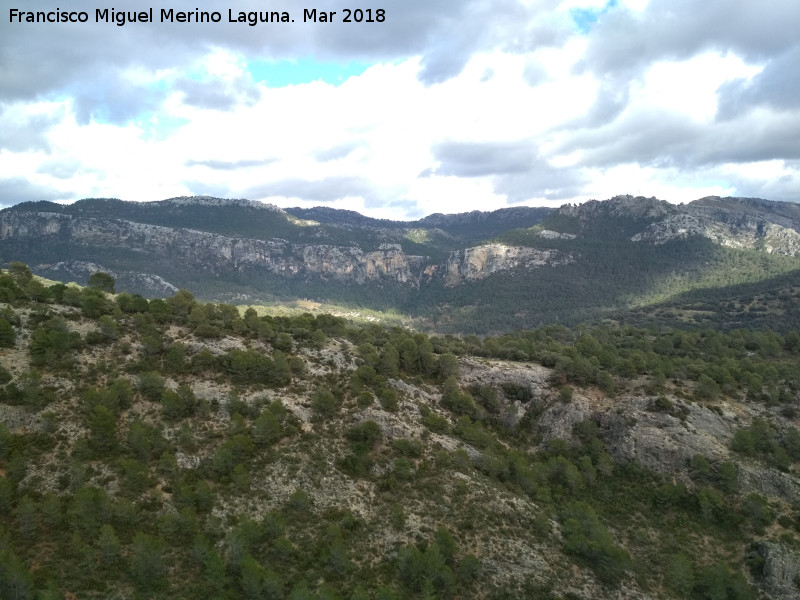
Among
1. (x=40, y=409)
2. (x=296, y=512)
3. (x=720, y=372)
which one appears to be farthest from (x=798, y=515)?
(x=40, y=409)

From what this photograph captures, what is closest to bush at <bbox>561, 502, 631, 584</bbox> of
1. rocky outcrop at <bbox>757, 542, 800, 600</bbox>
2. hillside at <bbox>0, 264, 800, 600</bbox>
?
hillside at <bbox>0, 264, 800, 600</bbox>

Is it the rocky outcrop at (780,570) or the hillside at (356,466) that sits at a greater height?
the hillside at (356,466)

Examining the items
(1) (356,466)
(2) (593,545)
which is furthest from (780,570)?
(1) (356,466)

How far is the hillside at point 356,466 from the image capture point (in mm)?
43875

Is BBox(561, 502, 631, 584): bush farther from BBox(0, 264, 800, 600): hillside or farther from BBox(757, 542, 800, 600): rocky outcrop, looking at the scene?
BBox(757, 542, 800, 600): rocky outcrop

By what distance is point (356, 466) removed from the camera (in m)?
58.6

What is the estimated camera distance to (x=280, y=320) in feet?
308

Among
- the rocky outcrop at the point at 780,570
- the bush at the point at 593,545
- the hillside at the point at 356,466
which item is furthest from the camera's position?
the rocky outcrop at the point at 780,570

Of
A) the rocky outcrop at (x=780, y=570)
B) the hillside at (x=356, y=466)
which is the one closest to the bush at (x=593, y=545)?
the hillside at (x=356, y=466)

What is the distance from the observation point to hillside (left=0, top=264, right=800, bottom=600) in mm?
43875

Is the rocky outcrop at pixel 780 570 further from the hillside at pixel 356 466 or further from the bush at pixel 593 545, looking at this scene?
the bush at pixel 593 545

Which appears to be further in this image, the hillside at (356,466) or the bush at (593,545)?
the bush at (593,545)

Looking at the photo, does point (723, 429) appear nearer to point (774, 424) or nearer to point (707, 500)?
point (774, 424)

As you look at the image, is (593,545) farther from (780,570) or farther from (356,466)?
(356,466)
